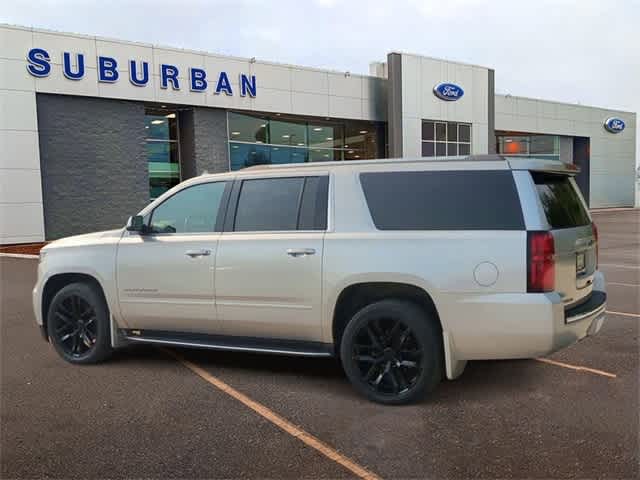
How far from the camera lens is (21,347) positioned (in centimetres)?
628

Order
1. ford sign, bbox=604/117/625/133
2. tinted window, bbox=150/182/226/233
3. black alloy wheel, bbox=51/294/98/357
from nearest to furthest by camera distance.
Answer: tinted window, bbox=150/182/226/233
black alloy wheel, bbox=51/294/98/357
ford sign, bbox=604/117/625/133

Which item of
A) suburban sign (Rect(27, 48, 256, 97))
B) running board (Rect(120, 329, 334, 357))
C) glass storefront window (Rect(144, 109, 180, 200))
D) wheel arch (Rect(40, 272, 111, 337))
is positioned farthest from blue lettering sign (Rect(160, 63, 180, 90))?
running board (Rect(120, 329, 334, 357))

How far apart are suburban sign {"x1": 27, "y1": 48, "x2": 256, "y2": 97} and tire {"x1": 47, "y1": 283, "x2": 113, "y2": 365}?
16.0m

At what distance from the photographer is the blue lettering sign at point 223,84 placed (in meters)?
22.8

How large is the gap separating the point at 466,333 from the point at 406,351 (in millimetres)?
480

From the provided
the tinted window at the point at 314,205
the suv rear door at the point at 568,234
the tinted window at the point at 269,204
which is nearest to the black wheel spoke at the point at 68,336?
the tinted window at the point at 269,204

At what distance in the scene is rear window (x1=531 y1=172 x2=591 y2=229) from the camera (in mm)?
4207

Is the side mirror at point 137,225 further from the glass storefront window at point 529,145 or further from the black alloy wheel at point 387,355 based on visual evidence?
the glass storefront window at point 529,145

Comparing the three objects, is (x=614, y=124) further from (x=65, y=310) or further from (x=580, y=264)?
(x=65, y=310)

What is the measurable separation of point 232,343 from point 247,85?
20189mm

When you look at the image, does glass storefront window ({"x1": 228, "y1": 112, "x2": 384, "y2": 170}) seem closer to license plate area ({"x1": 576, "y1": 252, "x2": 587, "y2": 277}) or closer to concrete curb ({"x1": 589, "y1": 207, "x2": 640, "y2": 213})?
concrete curb ({"x1": 589, "y1": 207, "x2": 640, "y2": 213})

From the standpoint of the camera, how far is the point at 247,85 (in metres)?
23.7

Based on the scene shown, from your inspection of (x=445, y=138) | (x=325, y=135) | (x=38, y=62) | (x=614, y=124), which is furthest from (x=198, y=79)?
(x=614, y=124)

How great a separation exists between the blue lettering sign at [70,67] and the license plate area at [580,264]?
1915cm
